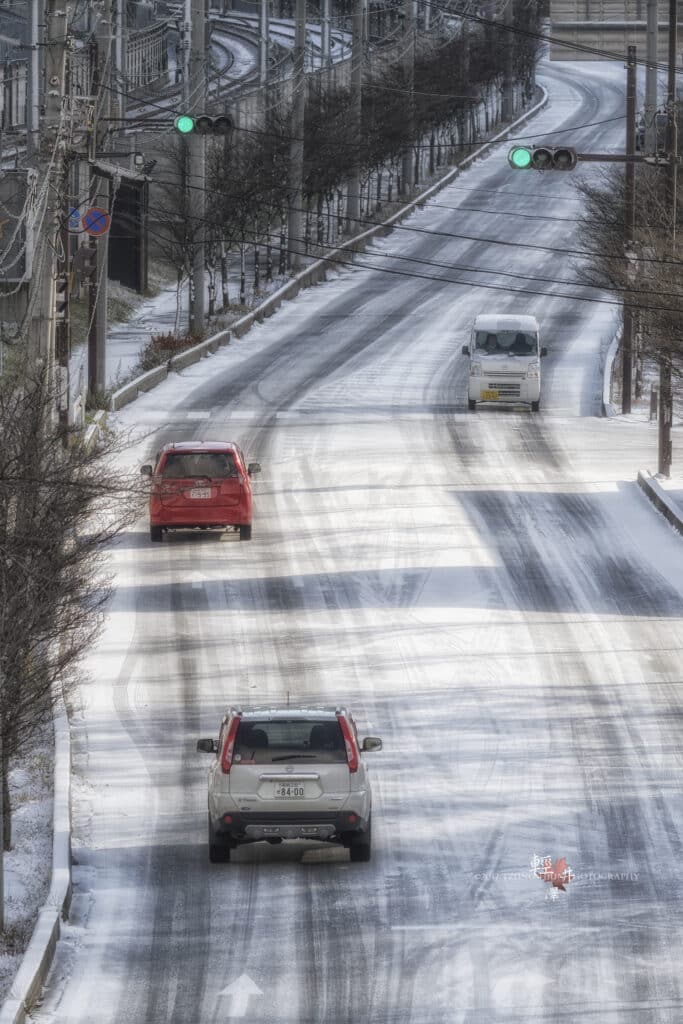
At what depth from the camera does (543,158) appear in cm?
3053

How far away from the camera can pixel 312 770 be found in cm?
1720

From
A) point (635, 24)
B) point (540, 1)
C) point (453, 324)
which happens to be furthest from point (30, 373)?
point (540, 1)

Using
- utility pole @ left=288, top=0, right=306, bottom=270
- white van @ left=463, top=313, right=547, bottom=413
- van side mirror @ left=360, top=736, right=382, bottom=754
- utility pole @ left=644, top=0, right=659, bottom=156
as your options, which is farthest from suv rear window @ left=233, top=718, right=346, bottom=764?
utility pole @ left=288, top=0, right=306, bottom=270

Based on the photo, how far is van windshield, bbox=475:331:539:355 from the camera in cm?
4441

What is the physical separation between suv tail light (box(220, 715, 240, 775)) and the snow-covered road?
46.6 inches

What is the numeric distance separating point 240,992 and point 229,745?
2.98 m

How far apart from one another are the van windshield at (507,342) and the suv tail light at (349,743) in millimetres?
27657

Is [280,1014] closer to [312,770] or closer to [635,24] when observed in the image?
[312,770]

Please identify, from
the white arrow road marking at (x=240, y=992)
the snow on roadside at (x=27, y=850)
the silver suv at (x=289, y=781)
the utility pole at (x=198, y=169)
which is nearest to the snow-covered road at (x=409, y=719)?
the white arrow road marking at (x=240, y=992)

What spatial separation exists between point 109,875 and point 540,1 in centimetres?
14909

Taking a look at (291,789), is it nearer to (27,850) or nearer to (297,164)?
(27,850)

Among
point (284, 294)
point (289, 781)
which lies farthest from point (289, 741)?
point (284, 294)

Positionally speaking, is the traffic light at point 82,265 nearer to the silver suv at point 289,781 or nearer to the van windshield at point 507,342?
the van windshield at point 507,342

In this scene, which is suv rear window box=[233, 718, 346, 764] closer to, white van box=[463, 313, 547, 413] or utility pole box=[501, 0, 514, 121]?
white van box=[463, 313, 547, 413]
